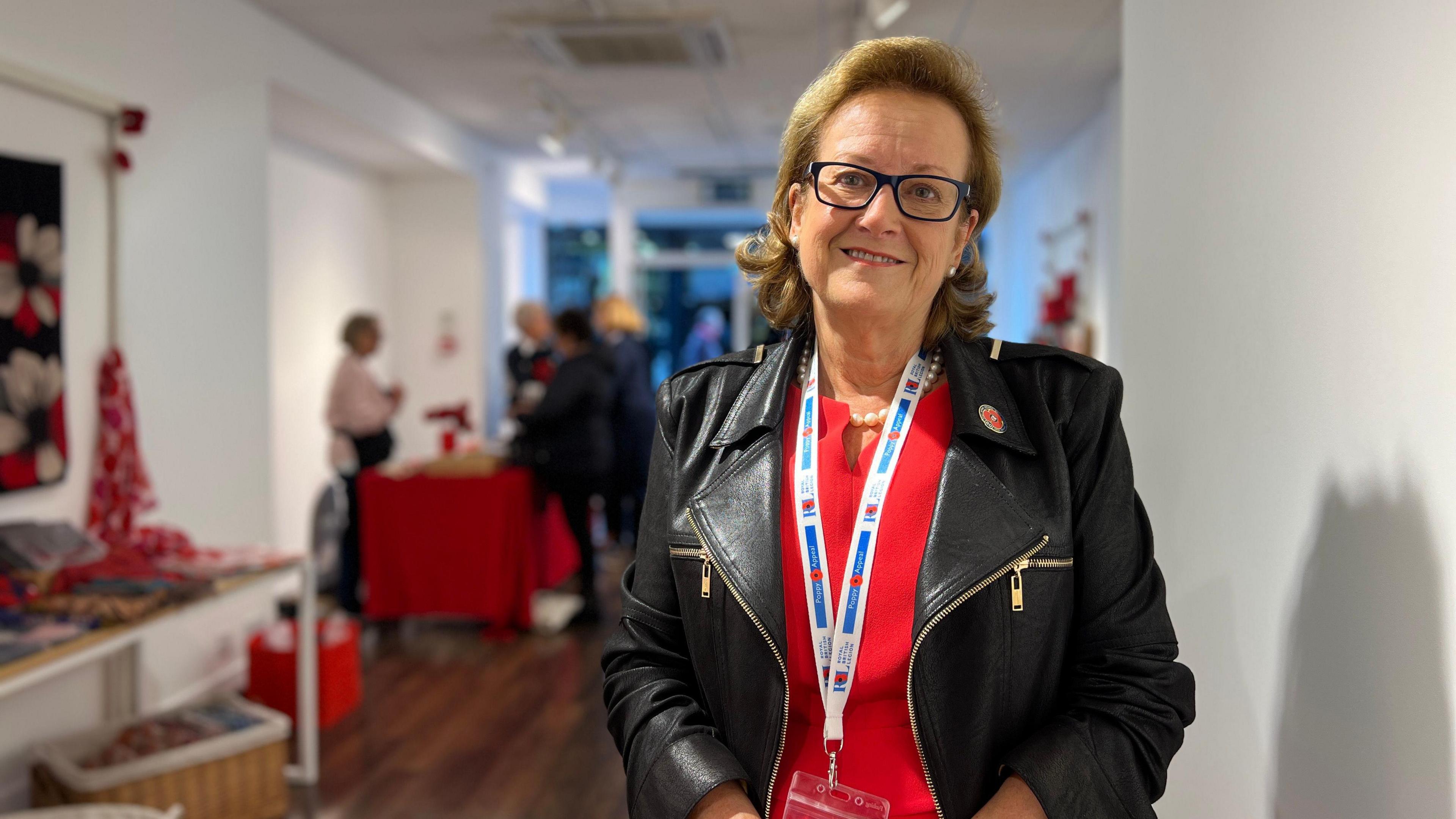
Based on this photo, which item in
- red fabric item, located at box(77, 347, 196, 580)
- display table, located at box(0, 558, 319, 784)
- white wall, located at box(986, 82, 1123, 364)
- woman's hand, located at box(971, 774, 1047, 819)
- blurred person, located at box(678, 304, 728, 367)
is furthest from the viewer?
blurred person, located at box(678, 304, 728, 367)

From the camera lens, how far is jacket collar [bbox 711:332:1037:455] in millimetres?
1180

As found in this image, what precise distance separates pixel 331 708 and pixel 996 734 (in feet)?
11.3

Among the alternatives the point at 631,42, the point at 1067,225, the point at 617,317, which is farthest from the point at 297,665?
the point at 1067,225

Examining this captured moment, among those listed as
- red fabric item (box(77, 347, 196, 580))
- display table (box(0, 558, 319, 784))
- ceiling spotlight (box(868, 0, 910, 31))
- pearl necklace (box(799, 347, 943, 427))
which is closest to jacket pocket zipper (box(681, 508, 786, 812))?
pearl necklace (box(799, 347, 943, 427))

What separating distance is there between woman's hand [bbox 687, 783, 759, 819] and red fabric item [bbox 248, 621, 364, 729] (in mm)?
2869

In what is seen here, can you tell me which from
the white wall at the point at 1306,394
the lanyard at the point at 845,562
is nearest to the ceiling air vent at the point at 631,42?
the white wall at the point at 1306,394

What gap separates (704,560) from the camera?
3.99 ft

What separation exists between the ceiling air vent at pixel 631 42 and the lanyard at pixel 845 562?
13.9 ft

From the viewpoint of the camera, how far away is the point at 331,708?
397cm

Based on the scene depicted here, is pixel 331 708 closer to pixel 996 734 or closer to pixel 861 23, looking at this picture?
pixel 996 734

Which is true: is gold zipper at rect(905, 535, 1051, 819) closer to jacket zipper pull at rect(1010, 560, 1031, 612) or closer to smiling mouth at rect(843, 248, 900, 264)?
jacket zipper pull at rect(1010, 560, 1031, 612)

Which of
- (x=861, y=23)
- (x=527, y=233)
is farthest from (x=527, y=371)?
(x=527, y=233)

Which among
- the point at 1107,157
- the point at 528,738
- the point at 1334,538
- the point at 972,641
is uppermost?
the point at 1107,157

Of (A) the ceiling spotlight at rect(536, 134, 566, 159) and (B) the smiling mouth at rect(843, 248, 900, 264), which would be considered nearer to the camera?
(B) the smiling mouth at rect(843, 248, 900, 264)
